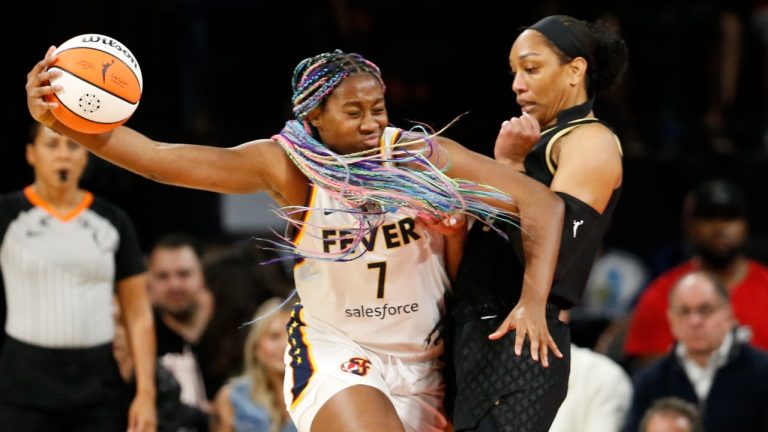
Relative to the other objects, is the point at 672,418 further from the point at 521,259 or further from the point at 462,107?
the point at 462,107

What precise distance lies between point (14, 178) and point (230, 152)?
15.5 feet

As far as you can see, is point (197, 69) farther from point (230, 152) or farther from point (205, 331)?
point (230, 152)

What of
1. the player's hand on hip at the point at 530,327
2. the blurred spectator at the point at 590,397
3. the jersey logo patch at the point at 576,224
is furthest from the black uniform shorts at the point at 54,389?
the jersey logo patch at the point at 576,224

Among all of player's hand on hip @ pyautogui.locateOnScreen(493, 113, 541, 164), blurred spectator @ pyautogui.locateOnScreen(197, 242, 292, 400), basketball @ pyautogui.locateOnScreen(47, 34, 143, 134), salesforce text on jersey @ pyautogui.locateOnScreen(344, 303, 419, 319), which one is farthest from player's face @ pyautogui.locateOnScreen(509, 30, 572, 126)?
blurred spectator @ pyautogui.locateOnScreen(197, 242, 292, 400)

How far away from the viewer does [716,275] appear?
24.5 ft

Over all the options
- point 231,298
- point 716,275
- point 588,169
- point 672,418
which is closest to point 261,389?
point 231,298

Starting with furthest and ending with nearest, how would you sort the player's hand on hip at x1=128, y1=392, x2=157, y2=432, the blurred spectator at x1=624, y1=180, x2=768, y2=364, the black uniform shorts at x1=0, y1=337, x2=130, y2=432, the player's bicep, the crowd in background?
1. the crowd in background
2. the blurred spectator at x1=624, y1=180, x2=768, y2=364
3. the player's hand on hip at x1=128, y1=392, x2=157, y2=432
4. the black uniform shorts at x1=0, y1=337, x2=130, y2=432
5. the player's bicep

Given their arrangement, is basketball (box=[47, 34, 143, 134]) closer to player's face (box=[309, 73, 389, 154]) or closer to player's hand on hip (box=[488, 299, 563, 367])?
player's face (box=[309, 73, 389, 154])

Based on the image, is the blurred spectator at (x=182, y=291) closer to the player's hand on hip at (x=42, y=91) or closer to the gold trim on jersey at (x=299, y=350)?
the gold trim on jersey at (x=299, y=350)

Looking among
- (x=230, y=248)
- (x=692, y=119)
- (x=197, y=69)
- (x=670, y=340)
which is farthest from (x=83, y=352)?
(x=692, y=119)

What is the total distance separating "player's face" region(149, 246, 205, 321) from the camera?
755 centimetres

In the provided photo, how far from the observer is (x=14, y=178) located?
8.34m

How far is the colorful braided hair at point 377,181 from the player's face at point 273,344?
2.58m

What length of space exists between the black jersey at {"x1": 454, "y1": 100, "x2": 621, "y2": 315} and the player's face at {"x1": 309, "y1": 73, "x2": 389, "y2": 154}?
506 millimetres
